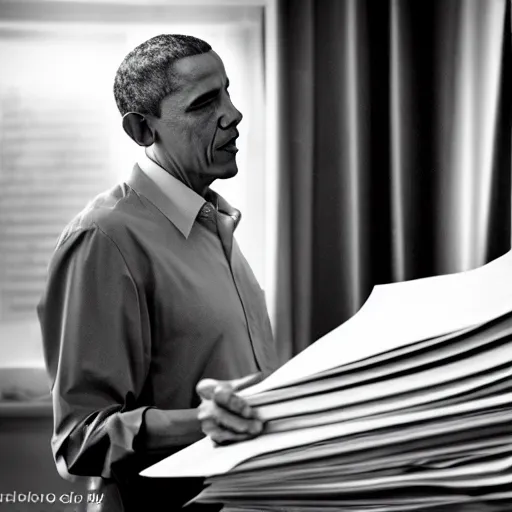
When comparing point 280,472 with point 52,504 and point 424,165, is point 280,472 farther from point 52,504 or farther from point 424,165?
point 424,165

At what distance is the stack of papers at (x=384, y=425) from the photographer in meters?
0.31

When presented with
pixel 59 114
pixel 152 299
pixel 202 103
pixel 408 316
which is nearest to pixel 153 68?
pixel 202 103

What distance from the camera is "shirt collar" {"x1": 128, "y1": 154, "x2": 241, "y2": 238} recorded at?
669 millimetres

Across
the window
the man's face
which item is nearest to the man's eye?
the man's face

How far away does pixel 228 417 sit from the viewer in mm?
320

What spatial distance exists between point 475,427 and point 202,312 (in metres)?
0.34

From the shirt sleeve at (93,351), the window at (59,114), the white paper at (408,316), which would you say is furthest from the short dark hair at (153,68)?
the window at (59,114)

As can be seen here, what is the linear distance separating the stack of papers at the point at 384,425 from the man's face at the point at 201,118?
0.36m

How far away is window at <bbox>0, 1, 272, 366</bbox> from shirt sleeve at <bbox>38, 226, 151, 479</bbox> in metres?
0.57

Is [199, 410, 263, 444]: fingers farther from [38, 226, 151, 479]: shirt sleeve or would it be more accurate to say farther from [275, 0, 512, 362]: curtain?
[275, 0, 512, 362]: curtain

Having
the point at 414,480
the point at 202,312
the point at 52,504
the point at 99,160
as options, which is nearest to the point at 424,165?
the point at 99,160

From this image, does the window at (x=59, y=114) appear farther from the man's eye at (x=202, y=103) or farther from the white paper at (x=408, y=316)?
the white paper at (x=408, y=316)

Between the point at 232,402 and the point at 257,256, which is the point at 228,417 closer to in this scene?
the point at 232,402

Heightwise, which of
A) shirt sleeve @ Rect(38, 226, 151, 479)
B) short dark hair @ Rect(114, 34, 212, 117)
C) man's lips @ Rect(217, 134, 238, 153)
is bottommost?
shirt sleeve @ Rect(38, 226, 151, 479)
